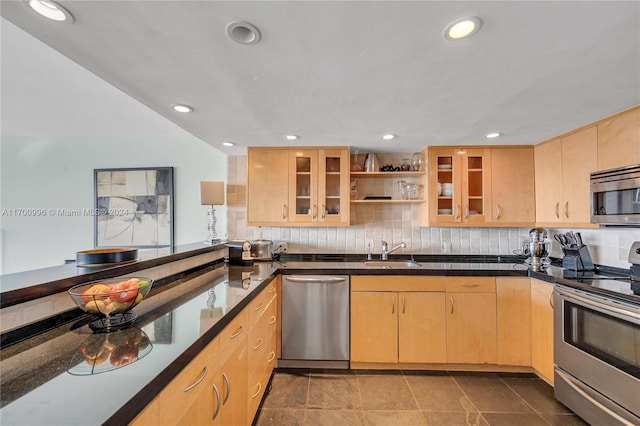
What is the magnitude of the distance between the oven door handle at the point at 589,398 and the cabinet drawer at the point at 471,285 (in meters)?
0.69

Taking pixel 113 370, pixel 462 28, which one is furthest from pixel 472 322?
pixel 113 370

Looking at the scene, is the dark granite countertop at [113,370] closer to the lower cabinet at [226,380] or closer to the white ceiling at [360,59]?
the lower cabinet at [226,380]

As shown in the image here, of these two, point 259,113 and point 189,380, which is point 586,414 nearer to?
point 189,380

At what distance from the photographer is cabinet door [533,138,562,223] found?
2.42 meters

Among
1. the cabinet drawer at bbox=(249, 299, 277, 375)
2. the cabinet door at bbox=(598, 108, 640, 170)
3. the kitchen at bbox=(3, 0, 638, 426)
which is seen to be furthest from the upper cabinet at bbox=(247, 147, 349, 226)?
the cabinet door at bbox=(598, 108, 640, 170)

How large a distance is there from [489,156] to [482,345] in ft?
6.01

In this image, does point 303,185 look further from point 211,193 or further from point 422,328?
point 422,328

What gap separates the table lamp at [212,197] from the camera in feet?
9.14

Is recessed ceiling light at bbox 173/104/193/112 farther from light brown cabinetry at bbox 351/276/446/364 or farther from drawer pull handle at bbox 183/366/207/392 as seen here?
light brown cabinetry at bbox 351/276/446/364

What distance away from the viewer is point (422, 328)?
236cm

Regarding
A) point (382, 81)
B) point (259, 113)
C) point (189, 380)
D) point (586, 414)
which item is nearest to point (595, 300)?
point (586, 414)

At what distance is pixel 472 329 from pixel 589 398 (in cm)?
76

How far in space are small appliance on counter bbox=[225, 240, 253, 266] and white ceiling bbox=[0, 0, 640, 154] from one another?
1.12m

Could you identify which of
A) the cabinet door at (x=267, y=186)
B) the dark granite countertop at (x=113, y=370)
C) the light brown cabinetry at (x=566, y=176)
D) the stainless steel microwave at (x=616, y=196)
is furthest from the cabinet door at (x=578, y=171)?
the cabinet door at (x=267, y=186)
